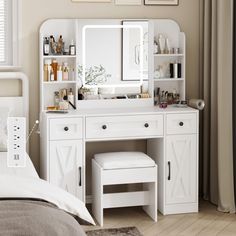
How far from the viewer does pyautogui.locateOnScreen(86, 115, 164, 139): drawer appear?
15.5ft

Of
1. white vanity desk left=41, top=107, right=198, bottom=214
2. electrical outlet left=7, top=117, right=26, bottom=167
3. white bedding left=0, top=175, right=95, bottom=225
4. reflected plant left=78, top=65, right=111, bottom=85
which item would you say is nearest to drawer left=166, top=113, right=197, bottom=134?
white vanity desk left=41, top=107, right=198, bottom=214

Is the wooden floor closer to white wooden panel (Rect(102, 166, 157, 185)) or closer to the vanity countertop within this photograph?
white wooden panel (Rect(102, 166, 157, 185))

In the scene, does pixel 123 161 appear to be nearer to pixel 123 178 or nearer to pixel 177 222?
pixel 123 178

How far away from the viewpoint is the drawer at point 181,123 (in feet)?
16.0

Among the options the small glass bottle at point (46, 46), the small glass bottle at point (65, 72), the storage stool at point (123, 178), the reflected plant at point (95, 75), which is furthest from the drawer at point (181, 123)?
the small glass bottle at point (46, 46)

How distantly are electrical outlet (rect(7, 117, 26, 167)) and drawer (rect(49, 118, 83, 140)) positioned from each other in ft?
4.88

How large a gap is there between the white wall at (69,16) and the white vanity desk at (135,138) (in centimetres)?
31

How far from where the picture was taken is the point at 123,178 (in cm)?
466

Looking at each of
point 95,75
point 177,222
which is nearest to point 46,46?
point 95,75

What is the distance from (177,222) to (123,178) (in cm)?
52

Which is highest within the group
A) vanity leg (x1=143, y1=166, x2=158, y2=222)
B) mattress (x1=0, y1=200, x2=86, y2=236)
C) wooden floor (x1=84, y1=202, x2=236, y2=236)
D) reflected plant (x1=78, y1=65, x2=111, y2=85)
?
reflected plant (x1=78, y1=65, x2=111, y2=85)

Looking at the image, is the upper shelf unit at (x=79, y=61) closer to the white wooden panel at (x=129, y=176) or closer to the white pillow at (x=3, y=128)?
the white pillow at (x=3, y=128)

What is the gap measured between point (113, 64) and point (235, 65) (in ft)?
3.07

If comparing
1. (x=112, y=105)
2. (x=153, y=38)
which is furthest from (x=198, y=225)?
(x=153, y=38)
